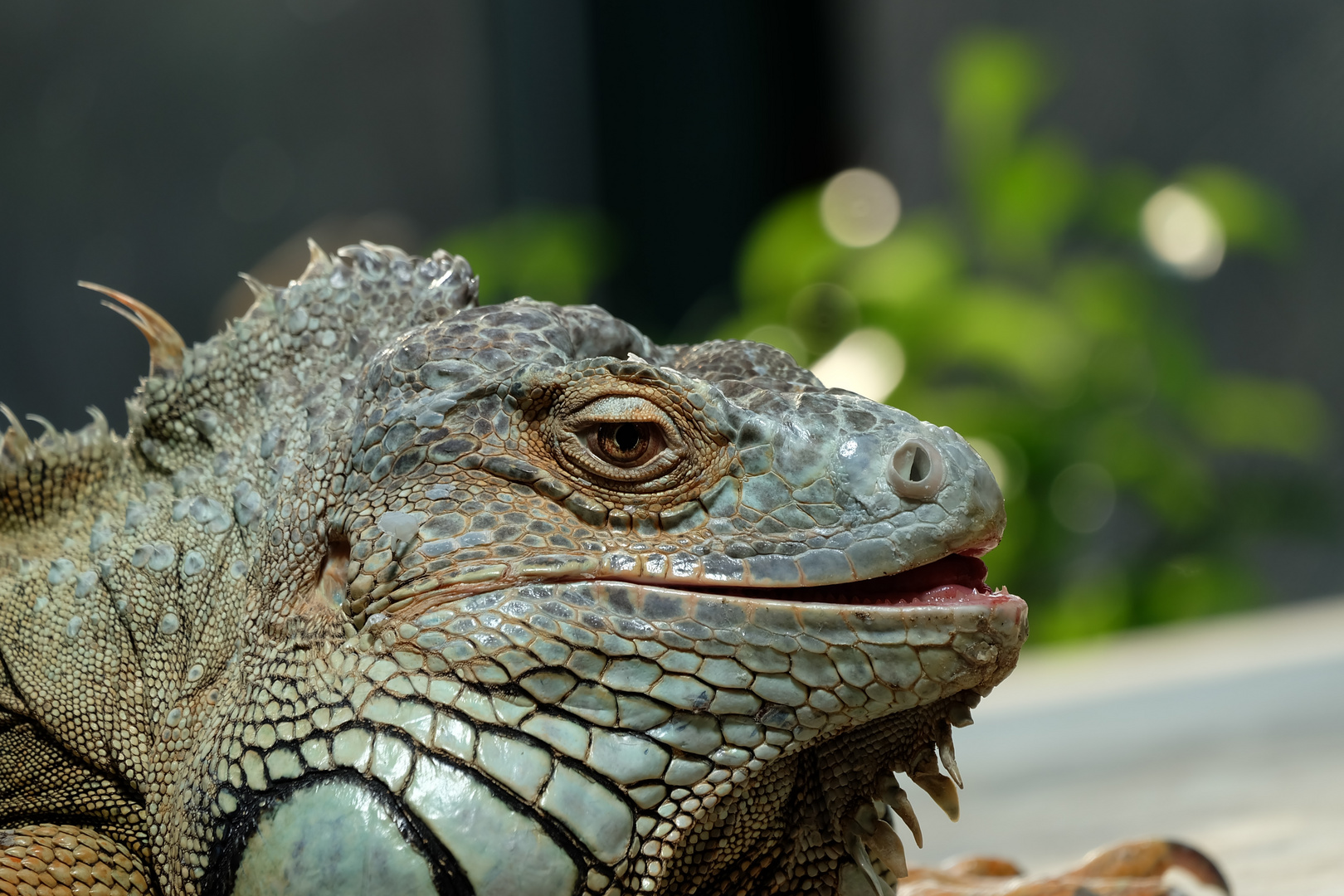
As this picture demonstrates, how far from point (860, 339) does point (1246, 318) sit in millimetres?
4651

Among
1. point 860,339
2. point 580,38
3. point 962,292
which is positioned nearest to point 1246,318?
point 962,292

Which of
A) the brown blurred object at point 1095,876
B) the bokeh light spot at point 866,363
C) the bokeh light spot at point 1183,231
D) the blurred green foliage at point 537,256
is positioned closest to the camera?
the brown blurred object at point 1095,876

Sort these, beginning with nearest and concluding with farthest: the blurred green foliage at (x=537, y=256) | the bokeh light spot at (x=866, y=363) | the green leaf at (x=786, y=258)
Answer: the bokeh light spot at (x=866, y=363) → the green leaf at (x=786, y=258) → the blurred green foliage at (x=537, y=256)

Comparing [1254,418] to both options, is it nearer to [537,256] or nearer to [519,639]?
[537,256]

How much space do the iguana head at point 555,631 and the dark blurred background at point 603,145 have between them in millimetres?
7068

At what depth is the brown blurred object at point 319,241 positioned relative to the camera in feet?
26.8

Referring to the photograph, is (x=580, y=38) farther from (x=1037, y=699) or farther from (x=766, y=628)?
(x=766, y=628)

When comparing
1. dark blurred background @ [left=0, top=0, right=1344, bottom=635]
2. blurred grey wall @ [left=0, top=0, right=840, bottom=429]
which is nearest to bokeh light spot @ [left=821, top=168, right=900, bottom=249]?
dark blurred background @ [left=0, top=0, right=1344, bottom=635]

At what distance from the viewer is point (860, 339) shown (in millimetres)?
7477

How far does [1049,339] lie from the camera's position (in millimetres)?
7668

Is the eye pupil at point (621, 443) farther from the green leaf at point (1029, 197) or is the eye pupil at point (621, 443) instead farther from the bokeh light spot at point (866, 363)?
the green leaf at point (1029, 197)

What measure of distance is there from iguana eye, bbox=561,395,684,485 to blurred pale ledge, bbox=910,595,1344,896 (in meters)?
1.65

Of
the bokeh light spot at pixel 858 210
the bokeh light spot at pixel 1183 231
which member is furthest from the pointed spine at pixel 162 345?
the bokeh light spot at pixel 1183 231

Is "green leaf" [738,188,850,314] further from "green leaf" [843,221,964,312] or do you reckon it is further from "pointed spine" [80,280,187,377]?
"pointed spine" [80,280,187,377]
